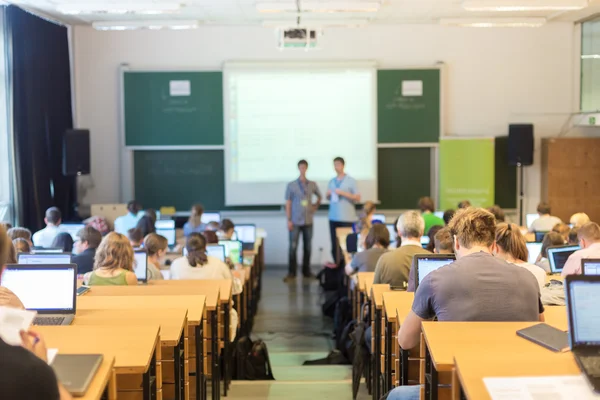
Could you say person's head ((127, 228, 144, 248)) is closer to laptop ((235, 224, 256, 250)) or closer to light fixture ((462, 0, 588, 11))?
laptop ((235, 224, 256, 250))

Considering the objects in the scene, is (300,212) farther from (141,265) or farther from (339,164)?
(141,265)

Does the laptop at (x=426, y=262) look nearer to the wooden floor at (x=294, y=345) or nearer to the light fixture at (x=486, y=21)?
the wooden floor at (x=294, y=345)

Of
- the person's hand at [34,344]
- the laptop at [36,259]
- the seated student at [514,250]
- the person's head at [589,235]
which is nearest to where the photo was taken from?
the person's hand at [34,344]

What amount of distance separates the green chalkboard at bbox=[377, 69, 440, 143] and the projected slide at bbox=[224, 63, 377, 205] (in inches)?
6.2

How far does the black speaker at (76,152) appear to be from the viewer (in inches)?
391

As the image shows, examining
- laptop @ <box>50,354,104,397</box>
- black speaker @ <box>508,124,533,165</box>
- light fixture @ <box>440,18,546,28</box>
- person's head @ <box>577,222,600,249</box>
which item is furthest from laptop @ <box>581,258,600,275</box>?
black speaker @ <box>508,124,533,165</box>

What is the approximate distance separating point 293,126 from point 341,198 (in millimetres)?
1435

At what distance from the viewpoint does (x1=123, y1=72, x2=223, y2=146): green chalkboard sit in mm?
10781

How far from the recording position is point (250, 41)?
10844 mm

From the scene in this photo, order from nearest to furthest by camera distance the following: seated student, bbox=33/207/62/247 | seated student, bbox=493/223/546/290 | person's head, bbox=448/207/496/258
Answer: person's head, bbox=448/207/496/258
seated student, bbox=493/223/546/290
seated student, bbox=33/207/62/247

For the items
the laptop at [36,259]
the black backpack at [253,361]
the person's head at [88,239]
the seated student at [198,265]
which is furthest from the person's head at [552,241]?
the laptop at [36,259]

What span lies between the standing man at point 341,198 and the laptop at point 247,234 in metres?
1.72

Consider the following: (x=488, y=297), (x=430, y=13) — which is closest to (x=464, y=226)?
(x=488, y=297)

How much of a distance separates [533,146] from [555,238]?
4664 millimetres
